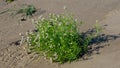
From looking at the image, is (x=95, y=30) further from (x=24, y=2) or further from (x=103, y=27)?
(x=24, y=2)

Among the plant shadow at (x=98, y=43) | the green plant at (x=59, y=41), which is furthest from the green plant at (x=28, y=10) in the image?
the plant shadow at (x=98, y=43)

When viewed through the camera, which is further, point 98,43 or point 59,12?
point 59,12

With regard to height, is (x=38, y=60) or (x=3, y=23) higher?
(x=3, y=23)

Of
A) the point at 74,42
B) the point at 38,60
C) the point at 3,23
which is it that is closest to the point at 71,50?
the point at 74,42

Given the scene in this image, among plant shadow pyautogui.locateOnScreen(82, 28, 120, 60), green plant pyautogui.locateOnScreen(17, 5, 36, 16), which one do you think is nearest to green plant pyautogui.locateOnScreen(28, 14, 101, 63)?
plant shadow pyautogui.locateOnScreen(82, 28, 120, 60)

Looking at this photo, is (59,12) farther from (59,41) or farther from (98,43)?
(59,41)

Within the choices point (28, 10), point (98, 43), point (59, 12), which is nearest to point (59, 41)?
point (98, 43)

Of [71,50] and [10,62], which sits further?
[10,62]

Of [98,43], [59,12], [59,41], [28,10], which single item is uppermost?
[28,10]
